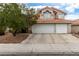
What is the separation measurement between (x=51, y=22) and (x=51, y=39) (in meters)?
0.95

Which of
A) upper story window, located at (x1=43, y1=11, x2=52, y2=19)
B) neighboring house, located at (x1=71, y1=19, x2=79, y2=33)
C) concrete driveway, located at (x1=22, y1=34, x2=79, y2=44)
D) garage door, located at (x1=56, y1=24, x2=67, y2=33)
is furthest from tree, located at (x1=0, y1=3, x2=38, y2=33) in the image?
neighboring house, located at (x1=71, y1=19, x2=79, y2=33)

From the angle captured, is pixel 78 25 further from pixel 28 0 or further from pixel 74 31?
pixel 28 0

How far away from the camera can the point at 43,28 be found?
1552 cm

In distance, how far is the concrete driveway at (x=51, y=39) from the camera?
1515 centimetres

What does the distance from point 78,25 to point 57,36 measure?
1296mm

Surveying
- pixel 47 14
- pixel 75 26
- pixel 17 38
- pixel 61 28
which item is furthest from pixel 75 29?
pixel 17 38

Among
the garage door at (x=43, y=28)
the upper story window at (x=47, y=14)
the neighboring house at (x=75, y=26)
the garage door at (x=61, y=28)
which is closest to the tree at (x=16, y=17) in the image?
the garage door at (x=43, y=28)

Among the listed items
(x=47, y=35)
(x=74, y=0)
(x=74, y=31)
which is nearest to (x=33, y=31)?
(x=47, y=35)

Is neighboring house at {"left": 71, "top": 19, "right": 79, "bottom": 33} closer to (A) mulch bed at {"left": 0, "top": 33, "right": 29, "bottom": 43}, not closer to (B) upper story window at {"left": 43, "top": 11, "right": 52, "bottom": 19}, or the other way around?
(B) upper story window at {"left": 43, "top": 11, "right": 52, "bottom": 19}

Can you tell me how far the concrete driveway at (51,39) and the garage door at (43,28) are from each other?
24 cm

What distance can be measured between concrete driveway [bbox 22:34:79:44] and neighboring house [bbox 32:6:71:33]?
0.27 metres

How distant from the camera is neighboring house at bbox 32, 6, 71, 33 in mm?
14883

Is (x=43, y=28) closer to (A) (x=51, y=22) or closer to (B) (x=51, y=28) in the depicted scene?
(B) (x=51, y=28)

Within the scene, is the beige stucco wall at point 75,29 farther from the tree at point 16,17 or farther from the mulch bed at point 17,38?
the mulch bed at point 17,38
